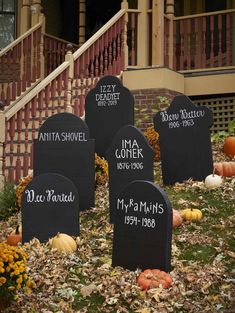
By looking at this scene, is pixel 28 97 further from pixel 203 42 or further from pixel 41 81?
pixel 203 42

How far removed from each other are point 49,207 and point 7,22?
981 cm

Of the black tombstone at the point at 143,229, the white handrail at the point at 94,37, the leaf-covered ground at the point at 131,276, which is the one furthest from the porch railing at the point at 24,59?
the black tombstone at the point at 143,229

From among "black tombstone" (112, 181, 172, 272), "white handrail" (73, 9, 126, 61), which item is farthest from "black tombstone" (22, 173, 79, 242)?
"white handrail" (73, 9, 126, 61)

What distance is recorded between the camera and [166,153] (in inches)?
336

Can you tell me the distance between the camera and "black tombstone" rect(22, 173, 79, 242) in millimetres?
6657

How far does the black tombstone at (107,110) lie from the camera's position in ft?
30.6

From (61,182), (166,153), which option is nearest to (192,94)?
(166,153)

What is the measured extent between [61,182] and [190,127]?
7.95 feet

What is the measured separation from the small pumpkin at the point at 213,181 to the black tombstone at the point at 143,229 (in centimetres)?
229

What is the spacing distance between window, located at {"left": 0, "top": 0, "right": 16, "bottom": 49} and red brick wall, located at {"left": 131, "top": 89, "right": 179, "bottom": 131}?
15.6 feet

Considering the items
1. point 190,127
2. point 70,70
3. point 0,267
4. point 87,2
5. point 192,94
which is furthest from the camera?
point 87,2

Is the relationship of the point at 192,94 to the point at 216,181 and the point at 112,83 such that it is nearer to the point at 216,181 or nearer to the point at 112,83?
the point at 112,83

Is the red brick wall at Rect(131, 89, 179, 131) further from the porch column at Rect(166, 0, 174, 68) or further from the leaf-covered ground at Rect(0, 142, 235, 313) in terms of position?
the leaf-covered ground at Rect(0, 142, 235, 313)

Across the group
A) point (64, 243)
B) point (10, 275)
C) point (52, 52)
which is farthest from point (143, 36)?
point (10, 275)
